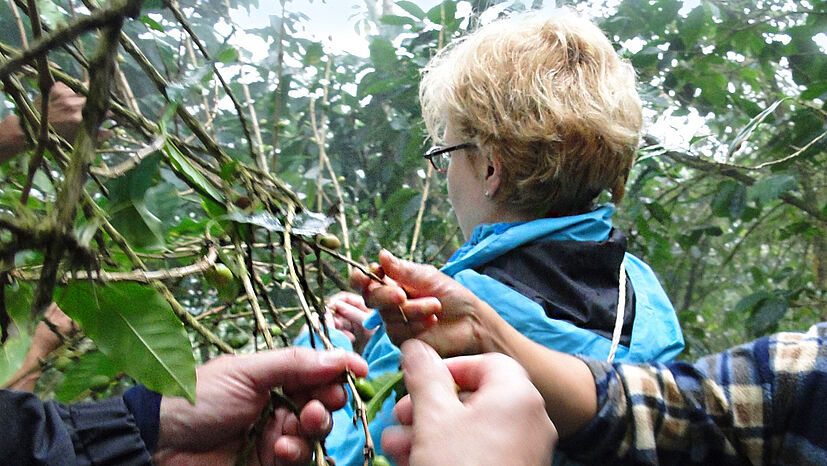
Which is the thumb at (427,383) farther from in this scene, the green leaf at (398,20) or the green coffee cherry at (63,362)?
the green leaf at (398,20)

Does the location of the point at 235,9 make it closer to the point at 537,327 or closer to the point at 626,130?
the point at 626,130

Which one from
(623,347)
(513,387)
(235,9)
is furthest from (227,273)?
(235,9)

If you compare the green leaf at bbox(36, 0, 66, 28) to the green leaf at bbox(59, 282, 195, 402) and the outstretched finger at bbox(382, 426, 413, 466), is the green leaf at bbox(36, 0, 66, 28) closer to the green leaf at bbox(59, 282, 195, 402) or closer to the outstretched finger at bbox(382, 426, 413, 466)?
the green leaf at bbox(59, 282, 195, 402)

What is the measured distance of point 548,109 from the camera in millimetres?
896

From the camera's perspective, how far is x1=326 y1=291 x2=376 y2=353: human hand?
109cm

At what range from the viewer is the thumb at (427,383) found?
43 cm

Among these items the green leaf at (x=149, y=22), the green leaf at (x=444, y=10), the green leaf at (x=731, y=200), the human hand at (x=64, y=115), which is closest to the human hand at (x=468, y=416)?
the green leaf at (x=149, y=22)

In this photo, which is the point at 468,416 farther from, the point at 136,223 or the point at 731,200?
the point at 731,200

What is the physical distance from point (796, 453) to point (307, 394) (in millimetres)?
472

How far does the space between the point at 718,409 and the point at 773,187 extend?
49.1 inches

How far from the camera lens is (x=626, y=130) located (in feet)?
3.02

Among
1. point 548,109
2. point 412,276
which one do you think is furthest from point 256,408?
point 548,109

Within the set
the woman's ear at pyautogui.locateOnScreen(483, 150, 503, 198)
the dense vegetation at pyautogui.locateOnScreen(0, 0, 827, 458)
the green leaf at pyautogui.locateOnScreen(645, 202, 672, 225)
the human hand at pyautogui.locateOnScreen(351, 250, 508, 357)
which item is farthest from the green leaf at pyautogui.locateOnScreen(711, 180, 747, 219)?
the human hand at pyautogui.locateOnScreen(351, 250, 508, 357)

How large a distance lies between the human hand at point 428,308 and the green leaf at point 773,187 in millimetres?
1306
